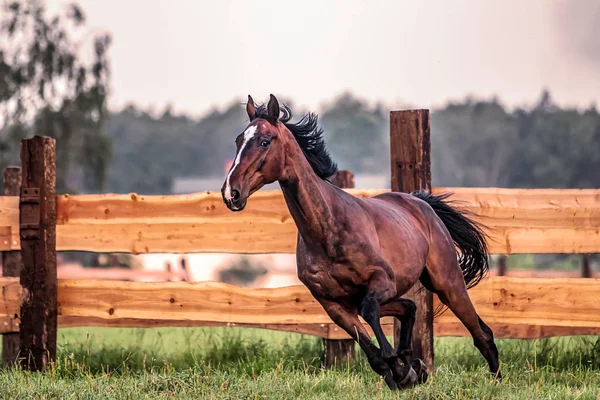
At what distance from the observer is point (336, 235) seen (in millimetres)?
5590

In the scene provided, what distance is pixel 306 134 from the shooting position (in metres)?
5.81

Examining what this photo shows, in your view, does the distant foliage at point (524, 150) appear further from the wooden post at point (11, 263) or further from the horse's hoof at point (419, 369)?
the horse's hoof at point (419, 369)

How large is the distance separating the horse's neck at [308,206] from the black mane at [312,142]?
201 mm

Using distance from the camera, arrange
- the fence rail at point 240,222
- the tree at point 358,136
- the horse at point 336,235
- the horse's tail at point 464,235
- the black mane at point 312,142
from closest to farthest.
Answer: the horse at point 336,235 → the black mane at point 312,142 → the horse's tail at point 464,235 → the fence rail at point 240,222 → the tree at point 358,136

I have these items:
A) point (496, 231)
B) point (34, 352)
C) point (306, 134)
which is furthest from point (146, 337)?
point (306, 134)

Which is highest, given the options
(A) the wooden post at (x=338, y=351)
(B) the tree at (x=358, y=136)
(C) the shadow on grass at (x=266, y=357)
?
(B) the tree at (x=358, y=136)

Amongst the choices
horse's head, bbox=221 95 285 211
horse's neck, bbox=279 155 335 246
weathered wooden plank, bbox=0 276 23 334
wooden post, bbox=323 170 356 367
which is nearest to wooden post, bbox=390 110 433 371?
wooden post, bbox=323 170 356 367

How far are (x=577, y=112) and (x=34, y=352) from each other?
194 ft

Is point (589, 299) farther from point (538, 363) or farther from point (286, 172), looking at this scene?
point (286, 172)

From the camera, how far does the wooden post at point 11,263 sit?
775cm

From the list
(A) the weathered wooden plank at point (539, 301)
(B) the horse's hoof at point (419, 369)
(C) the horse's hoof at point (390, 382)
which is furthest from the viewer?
(A) the weathered wooden plank at point (539, 301)

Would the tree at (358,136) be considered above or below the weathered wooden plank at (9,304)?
above

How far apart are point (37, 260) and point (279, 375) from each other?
238cm

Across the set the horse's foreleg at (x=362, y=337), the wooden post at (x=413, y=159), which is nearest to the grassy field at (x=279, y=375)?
the horse's foreleg at (x=362, y=337)
